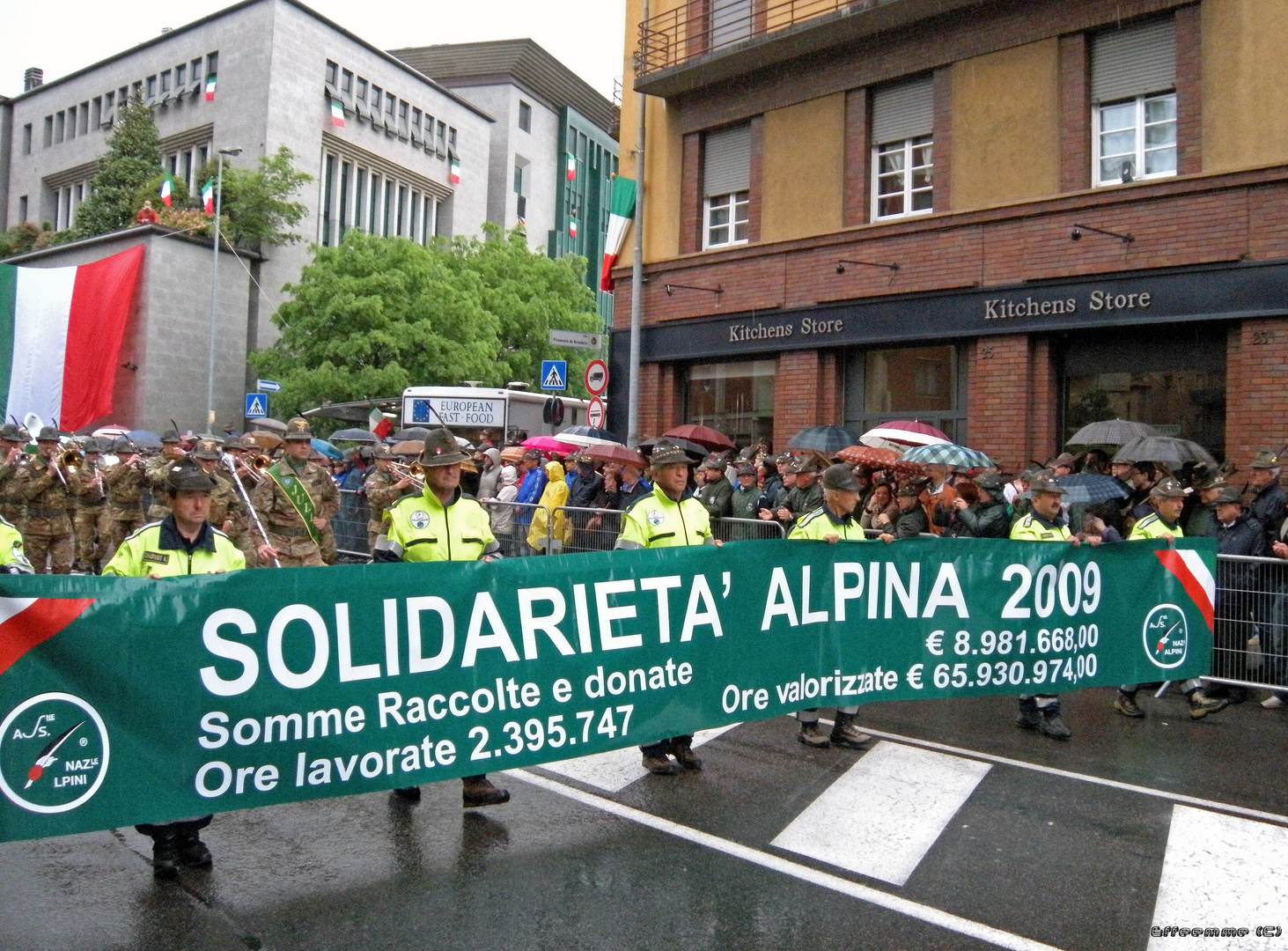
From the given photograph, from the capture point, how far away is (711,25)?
59.8 feet

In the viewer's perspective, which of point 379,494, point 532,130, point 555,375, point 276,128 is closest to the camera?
point 379,494

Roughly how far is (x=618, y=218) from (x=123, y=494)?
394 inches

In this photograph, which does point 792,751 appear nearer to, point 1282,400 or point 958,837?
point 958,837

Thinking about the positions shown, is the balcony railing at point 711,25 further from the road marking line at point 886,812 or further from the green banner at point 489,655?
the road marking line at point 886,812

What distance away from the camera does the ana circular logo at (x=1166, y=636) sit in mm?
7457

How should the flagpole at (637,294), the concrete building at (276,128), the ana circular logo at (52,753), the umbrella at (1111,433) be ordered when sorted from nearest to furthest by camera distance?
the ana circular logo at (52,753) < the umbrella at (1111,433) < the flagpole at (637,294) < the concrete building at (276,128)

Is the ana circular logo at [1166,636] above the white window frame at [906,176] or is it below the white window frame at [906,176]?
below

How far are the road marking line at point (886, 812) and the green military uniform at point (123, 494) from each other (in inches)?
400

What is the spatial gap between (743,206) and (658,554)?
528 inches

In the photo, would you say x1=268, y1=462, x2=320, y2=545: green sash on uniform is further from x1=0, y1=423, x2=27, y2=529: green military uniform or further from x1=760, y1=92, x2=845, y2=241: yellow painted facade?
x1=760, y1=92, x2=845, y2=241: yellow painted facade

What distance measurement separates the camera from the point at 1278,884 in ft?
15.3

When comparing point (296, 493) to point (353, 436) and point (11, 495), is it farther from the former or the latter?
point (353, 436)

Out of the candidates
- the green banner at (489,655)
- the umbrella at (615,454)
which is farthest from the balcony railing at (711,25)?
the green banner at (489,655)

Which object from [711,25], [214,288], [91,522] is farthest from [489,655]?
[214,288]
